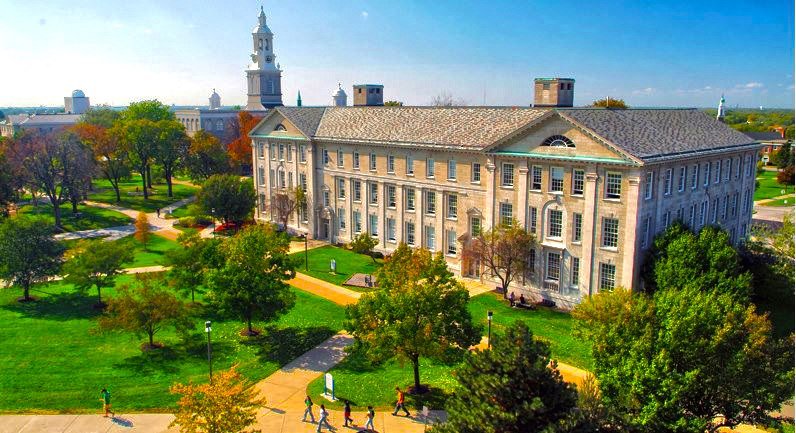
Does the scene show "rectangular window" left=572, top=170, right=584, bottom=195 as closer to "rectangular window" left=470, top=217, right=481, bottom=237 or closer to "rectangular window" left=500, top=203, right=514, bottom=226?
"rectangular window" left=500, top=203, right=514, bottom=226

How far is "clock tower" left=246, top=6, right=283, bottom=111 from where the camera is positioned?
124 meters

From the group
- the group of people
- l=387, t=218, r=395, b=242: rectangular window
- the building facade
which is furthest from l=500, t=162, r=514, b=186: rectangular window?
the group of people

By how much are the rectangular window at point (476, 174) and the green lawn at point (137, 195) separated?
5160cm

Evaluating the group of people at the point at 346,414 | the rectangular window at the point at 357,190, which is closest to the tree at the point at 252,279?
the group of people at the point at 346,414

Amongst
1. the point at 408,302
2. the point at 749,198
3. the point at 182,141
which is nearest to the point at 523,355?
the point at 408,302

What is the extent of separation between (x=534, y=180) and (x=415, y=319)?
19.9m

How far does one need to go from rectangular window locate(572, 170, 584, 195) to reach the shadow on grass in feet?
108

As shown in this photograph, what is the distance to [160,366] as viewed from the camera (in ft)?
114

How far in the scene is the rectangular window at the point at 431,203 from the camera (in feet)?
177

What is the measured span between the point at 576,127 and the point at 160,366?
29.1 meters

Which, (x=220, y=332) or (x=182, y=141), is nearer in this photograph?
(x=220, y=332)

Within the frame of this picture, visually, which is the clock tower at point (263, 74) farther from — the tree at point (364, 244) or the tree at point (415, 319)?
the tree at point (415, 319)

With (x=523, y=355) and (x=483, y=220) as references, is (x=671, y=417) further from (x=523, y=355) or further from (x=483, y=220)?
(x=483, y=220)

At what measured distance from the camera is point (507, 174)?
156 feet
